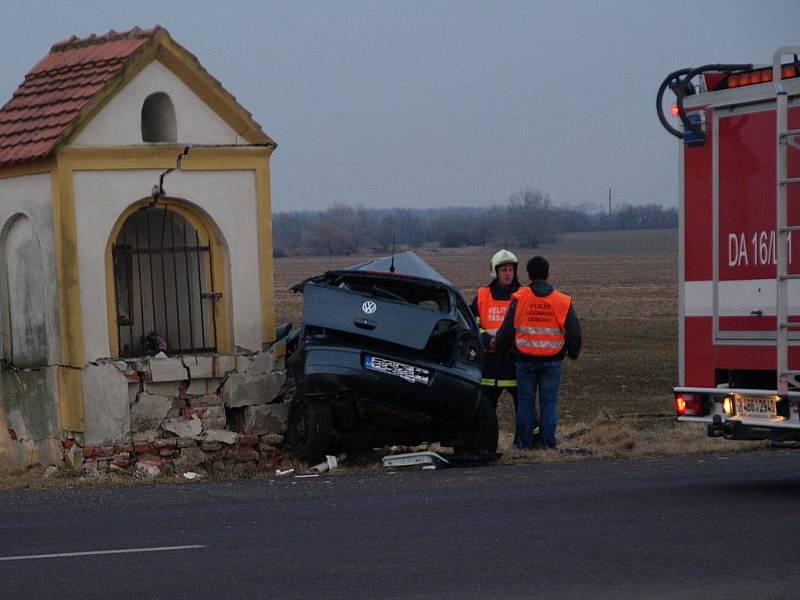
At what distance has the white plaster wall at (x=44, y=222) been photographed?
12414 millimetres

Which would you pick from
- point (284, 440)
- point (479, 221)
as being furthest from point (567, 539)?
point (479, 221)

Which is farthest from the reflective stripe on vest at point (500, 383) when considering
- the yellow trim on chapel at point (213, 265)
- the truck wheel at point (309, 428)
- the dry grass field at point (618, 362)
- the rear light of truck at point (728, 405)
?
the rear light of truck at point (728, 405)

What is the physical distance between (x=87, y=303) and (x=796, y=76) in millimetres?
6293

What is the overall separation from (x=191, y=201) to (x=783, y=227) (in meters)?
5.72

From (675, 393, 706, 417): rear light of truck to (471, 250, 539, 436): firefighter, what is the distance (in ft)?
10.1

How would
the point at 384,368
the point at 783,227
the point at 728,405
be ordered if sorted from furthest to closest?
the point at 384,368, the point at 728,405, the point at 783,227

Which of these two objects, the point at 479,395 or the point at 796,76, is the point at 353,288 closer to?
the point at 479,395

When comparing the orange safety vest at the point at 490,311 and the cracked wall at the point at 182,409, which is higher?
the orange safety vest at the point at 490,311

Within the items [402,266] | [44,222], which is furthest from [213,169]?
[402,266]

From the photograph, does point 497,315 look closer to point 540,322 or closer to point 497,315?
point 497,315

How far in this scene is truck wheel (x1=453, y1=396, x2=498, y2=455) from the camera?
12344 millimetres

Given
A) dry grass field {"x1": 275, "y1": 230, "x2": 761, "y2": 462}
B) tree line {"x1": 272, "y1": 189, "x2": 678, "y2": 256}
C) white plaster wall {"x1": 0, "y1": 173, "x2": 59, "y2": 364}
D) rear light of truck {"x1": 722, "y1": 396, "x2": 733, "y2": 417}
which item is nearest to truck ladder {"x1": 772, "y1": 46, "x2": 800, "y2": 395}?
rear light of truck {"x1": 722, "y1": 396, "x2": 733, "y2": 417}

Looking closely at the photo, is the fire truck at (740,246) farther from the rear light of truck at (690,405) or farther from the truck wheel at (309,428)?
the truck wheel at (309,428)

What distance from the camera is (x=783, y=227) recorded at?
29.9 ft
